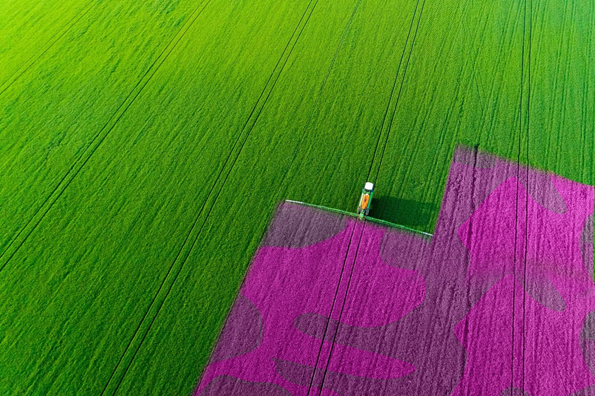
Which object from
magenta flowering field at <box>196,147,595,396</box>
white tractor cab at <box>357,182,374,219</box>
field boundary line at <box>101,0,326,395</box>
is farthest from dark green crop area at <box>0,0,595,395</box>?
magenta flowering field at <box>196,147,595,396</box>

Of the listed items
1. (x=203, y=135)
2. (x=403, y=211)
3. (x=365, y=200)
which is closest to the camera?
(x=365, y=200)

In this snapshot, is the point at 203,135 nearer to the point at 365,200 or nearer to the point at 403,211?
the point at 365,200

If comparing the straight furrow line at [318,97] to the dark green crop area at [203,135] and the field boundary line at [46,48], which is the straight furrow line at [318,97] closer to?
the dark green crop area at [203,135]

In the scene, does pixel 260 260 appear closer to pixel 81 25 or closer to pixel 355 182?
pixel 355 182

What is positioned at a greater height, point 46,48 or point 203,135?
point 46,48

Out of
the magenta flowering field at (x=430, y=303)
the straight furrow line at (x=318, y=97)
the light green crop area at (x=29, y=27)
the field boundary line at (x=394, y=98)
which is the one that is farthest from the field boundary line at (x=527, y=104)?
the light green crop area at (x=29, y=27)

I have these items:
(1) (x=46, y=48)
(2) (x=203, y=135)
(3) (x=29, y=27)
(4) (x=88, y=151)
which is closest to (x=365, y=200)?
(2) (x=203, y=135)

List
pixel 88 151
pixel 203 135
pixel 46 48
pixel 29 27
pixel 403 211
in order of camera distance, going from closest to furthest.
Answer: pixel 403 211, pixel 88 151, pixel 203 135, pixel 46 48, pixel 29 27
